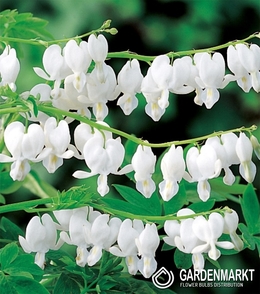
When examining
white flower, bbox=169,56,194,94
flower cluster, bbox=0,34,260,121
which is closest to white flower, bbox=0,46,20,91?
flower cluster, bbox=0,34,260,121

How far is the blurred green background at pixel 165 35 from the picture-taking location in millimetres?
1630

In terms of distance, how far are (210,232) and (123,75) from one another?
0.87ft

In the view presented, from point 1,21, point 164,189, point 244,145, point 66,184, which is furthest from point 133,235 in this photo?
point 66,184

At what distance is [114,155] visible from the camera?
0.86 meters

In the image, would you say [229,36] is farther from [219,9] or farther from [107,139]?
[107,139]

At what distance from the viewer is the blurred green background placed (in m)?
1.63

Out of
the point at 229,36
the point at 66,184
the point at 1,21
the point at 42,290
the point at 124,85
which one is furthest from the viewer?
the point at 229,36

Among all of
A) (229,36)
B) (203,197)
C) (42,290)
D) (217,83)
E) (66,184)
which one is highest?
(229,36)

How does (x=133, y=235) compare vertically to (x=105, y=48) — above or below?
below

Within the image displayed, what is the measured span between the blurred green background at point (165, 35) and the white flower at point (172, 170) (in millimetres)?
781

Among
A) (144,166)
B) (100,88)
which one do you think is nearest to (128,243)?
(144,166)

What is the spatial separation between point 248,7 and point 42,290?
1091 millimetres

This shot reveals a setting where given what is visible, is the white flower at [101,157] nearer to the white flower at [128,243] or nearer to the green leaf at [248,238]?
the white flower at [128,243]

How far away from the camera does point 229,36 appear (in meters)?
1.72
